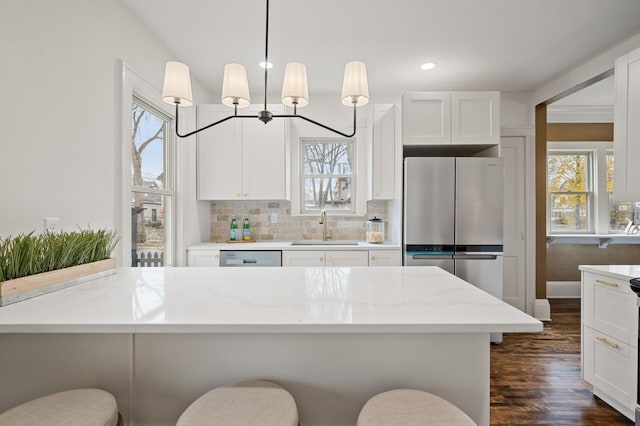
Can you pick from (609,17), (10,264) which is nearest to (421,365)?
(10,264)

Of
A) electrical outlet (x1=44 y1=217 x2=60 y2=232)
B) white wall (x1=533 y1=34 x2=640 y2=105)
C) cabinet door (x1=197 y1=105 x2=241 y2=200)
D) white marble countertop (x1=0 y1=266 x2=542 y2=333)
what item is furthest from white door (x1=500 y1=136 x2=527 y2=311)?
electrical outlet (x1=44 y1=217 x2=60 y2=232)

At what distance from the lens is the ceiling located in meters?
2.16

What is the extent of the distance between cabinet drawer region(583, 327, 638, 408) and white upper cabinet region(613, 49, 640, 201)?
3.08ft

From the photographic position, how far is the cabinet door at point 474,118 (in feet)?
10.6

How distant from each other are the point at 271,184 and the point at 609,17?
301 centimetres

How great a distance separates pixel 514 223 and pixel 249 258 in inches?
119

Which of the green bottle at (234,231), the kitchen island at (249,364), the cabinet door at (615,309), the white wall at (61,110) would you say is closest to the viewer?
the kitchen island at (249,364)

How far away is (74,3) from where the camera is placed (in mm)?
1742

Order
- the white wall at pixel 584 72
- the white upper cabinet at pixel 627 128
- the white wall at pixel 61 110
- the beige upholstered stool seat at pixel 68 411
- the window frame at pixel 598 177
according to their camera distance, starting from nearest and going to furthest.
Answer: the beige upholstered stool seat at pixel 68 411
the white wall at pixel 61 110
the white upper cabinet at pixel 627 128
the white wall at pixel 584 72
the window frame at pixel 598 177

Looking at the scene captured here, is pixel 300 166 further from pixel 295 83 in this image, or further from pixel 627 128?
pixel 627 128

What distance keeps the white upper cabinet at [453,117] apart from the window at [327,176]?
0.82 m

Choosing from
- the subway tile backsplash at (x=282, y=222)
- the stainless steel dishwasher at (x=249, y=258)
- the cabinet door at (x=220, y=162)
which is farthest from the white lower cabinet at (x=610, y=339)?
the cabinet door at (x=220, y=162)

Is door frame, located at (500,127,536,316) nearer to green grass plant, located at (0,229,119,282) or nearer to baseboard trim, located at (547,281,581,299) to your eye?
baseboard trim, located at (547,281,581,299)

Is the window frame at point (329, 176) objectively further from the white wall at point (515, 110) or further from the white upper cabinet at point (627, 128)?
the white upper cabinet at point (627, 128)
